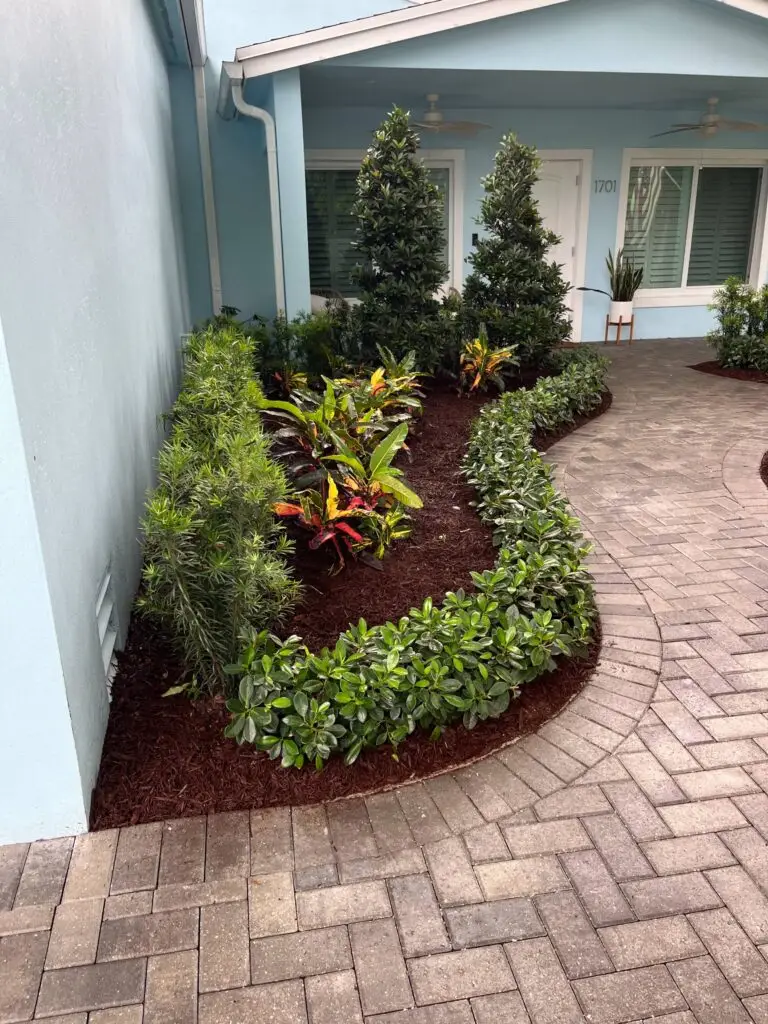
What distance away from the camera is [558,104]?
9.15 meters

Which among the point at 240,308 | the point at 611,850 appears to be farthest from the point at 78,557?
the point at 240,308

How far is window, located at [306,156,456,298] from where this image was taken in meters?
9.09

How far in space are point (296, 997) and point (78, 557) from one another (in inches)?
54.1

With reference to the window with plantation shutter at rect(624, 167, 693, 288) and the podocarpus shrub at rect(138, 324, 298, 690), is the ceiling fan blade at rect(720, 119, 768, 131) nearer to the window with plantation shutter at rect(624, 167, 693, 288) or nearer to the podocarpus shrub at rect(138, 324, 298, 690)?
the window with plantation shutter at rect(624, 167, 693, 288)

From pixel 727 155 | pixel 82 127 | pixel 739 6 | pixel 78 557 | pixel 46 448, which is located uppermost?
pixel 739 6

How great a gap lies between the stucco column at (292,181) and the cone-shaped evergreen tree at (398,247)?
51 centimetres

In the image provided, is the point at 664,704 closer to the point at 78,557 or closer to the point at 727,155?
the point at 78,557

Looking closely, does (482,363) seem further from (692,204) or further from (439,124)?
(692,204)

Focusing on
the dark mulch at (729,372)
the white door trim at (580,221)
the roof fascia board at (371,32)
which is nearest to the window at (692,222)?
the white door trim at (580,221)

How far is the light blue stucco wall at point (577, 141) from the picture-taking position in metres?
8.85

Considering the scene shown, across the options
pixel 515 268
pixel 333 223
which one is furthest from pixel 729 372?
pixel 333 223

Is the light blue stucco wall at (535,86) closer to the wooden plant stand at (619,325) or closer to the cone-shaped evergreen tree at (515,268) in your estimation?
the wooden plant stand at (619,325)

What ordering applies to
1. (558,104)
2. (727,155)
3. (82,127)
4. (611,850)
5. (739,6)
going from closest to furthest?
(611,850)
(82,127)
(739,6)
(558,104)
(727,155)

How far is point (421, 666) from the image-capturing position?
263cm
